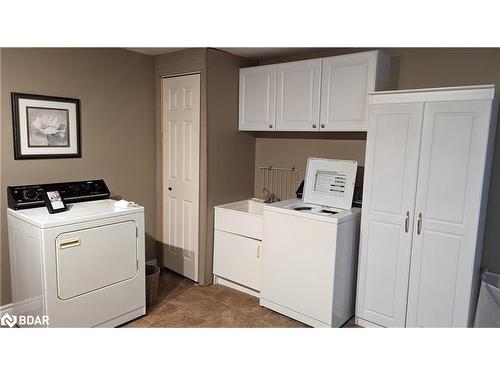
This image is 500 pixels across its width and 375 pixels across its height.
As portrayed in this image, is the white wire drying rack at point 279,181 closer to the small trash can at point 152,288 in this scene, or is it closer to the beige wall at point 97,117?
the beige wall at point 97,117

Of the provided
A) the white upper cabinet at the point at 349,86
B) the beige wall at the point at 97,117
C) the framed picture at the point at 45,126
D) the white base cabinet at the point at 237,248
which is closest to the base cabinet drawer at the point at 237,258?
the white base cabinet at the point at 237,248

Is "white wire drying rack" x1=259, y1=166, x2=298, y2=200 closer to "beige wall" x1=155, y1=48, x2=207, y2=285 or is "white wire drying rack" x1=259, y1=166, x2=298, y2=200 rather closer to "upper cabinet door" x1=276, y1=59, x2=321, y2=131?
"upper cabinet door" x1=276, y1=59, x2=321, y2=131

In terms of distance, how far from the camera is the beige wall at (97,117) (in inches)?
105

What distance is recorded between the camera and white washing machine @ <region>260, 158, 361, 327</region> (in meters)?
2.65

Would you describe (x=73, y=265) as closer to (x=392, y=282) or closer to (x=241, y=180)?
(x=241, y=180)

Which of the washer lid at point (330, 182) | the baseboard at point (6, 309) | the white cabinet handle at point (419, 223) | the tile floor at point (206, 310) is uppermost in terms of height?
the washer lid at point (330, 182)

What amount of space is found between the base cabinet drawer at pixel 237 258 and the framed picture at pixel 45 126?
4.76 feet

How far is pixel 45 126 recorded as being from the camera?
2824 millimetres

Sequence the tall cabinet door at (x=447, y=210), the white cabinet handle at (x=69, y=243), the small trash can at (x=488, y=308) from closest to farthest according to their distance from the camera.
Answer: the small trash can at (x=488, y=308) → the tall cabinet door at (x=447, y=210) → the white cabinet handle at (x=69, y=243)

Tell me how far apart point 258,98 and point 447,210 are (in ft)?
6.03

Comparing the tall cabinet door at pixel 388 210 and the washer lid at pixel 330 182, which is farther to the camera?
the washer lid at pixel 330 182

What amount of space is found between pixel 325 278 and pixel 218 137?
157 centimetres

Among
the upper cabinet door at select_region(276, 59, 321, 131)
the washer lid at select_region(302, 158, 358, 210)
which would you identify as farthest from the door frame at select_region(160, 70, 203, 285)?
the washer lid at select_region(302, 158, 358, 210)

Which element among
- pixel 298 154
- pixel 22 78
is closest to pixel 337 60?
pixel 298 154
